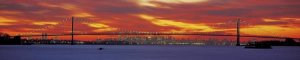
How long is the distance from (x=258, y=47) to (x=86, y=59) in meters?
75.8

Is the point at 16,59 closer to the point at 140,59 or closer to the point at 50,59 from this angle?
the point at 50,59

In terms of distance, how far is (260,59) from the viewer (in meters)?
68.1

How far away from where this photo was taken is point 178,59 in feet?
221

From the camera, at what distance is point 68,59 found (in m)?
66.1

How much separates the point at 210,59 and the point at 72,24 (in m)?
96.1

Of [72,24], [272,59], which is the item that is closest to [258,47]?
[72,24]

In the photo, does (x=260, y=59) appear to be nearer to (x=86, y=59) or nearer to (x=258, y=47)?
(x=86, y=59)

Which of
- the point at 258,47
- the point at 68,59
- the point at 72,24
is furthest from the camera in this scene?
the point at 72,24

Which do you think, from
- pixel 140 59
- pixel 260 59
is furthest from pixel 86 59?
pixel 260 59

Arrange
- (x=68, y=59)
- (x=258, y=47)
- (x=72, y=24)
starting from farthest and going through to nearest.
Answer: (x=72, y=24)
(x=258, y=47)
(x=68, y=59)

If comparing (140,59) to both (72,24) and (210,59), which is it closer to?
(210,59)

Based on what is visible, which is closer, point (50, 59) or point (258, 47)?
point (50, 59)

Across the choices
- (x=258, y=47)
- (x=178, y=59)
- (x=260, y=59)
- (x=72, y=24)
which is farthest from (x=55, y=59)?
(x=72, y=24)

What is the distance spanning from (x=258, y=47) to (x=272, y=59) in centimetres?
6754
